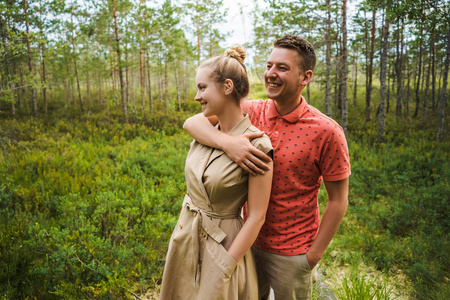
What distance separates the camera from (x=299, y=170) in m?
1.70

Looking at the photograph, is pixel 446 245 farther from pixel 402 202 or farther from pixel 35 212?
pixel 35 212

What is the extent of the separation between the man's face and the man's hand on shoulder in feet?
1.34

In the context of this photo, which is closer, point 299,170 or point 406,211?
point 299,170

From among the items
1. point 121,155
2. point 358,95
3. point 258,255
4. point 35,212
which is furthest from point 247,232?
point 358,95

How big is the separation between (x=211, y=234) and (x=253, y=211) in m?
0.31

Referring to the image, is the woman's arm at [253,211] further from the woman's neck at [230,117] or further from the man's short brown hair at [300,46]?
the man's short brown hair at [300,46]

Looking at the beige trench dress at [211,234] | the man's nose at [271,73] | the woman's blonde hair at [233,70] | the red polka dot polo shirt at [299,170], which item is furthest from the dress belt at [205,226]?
the man's nose at [271,73]

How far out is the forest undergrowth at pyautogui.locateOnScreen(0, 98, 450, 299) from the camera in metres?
3.41

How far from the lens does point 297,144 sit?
5.59 ft

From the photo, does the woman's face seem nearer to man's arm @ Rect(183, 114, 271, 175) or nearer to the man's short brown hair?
man's arm @ Rect(183, 114, 271, 175)

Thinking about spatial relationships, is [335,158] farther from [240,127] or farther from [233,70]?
[233,70]

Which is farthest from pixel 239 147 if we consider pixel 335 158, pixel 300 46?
pixel 300 46

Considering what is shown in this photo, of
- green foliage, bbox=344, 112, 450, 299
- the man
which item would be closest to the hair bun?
the man

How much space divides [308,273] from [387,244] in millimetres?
3780
